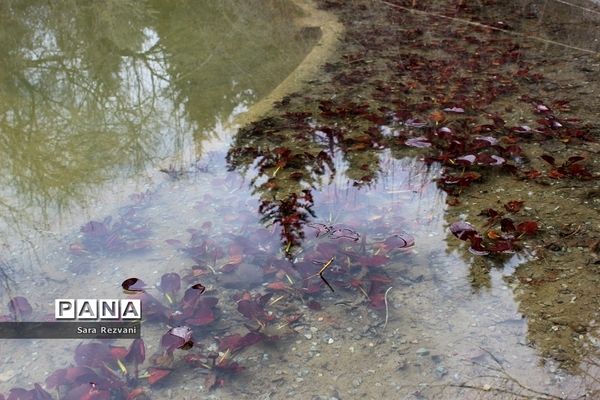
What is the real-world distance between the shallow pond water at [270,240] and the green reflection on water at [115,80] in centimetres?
3

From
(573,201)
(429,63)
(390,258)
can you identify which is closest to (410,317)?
(390,258)

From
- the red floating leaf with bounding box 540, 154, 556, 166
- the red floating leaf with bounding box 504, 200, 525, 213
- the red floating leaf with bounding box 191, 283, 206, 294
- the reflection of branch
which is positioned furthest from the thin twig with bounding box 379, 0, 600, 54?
the red floating leaf with bounding box 191, 283, 206, 294

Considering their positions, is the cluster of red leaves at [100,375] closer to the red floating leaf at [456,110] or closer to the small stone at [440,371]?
the small stone at [440,371]

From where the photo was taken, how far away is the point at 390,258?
2754mm

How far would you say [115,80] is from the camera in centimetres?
532

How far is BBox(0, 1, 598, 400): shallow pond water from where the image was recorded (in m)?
2.11

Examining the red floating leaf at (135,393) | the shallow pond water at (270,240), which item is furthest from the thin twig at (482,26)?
the red floating leaf at (135,393)

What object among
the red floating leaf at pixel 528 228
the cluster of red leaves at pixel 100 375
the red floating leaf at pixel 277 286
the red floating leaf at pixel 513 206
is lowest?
the cluster of red leaves at pixel 100 375

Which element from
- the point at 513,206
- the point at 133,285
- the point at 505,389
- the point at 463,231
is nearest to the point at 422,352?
the point at 505,389

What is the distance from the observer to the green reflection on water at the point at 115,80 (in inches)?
143

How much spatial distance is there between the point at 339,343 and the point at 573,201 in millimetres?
1848

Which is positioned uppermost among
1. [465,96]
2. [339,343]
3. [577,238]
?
[465,96]

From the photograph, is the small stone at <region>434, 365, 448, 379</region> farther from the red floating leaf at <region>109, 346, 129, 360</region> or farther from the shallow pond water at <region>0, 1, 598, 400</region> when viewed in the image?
the red floating leaf at <region>109, 346, 129, 360</region>

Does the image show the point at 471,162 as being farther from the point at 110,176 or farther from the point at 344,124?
the point at 110,176
